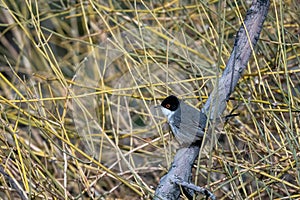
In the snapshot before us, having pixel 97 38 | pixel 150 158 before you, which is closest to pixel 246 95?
pixel 150 158

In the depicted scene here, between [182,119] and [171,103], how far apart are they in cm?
10

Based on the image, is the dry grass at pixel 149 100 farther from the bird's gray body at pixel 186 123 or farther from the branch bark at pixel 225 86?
the branch bark at pixel 225 86

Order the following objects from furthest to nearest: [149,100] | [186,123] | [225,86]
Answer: [149,100] → [186,123] → [225,86]

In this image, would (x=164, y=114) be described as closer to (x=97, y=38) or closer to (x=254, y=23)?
(x=254, y=23)

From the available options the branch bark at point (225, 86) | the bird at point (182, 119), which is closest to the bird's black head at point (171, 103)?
the bird at point (182, 119)

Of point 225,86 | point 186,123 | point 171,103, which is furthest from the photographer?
point 171,103

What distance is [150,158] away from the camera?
3535 millimetres

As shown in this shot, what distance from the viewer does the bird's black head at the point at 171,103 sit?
8.73 ft

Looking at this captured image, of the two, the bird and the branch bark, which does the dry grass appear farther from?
the branch bark

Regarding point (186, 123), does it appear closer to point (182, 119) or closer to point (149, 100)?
point (182, 119)

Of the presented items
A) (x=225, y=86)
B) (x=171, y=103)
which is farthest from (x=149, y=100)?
(x=225, y=86)

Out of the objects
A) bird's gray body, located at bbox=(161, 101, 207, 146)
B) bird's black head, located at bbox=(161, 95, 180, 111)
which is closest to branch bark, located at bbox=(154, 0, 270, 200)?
bird's gray body, located at bbox=(161, 101, 207, 146)

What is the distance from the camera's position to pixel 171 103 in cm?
270

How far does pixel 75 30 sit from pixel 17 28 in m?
0.58
